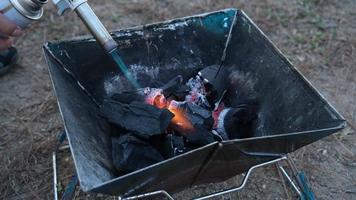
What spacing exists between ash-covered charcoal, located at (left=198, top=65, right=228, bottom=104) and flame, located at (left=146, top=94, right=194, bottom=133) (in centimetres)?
20

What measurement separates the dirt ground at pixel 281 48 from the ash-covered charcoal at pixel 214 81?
0.52 meters

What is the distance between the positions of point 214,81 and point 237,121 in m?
0.21

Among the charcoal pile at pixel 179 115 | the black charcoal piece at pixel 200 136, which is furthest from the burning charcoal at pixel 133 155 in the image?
the black charcoal piece at pixel 200 136

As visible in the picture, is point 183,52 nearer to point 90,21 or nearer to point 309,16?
point 90,21

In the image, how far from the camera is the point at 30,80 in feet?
8.43

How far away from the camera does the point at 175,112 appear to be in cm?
162

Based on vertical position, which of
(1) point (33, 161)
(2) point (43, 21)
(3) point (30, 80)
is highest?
(2) point (43, 21)

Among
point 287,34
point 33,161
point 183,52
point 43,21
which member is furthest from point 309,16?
point 33,161

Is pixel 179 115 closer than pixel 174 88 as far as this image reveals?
Yes

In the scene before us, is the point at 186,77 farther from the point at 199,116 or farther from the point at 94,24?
the point at 94,24

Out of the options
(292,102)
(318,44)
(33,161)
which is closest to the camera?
(292,102)

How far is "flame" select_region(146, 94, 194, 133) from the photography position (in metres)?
1.56

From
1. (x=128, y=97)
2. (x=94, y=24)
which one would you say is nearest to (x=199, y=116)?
(x=128, y=97)

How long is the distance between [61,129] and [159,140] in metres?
0.93
